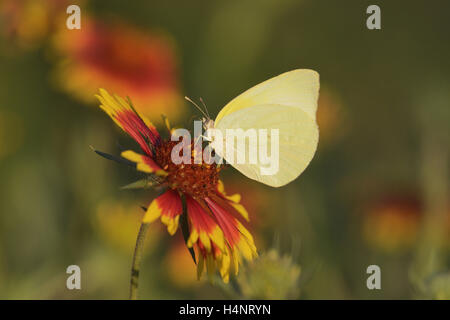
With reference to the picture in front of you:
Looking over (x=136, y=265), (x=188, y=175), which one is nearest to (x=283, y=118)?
(x=188, y=175)

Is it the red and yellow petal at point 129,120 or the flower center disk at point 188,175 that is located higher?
the red and yellow petal at point 129,120

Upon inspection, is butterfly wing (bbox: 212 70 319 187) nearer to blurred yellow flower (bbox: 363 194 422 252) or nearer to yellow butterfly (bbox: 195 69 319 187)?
yellow butterfly (bbox: 195 69 319 187)

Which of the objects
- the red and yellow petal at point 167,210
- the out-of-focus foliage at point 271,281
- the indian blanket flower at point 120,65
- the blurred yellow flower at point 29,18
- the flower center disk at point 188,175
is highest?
the blurred yellow flower at point 29,18

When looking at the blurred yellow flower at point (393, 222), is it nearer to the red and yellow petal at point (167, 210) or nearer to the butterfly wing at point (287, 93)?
the butterfly wing at point (287, 93)

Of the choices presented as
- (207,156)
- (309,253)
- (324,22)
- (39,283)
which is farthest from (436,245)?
(324,22)

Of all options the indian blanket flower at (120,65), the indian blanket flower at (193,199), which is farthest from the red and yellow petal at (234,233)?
the indian blanket flower at (120,65)

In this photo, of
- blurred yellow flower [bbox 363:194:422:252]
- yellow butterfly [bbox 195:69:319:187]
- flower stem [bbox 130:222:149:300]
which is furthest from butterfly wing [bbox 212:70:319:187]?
blurred yellow flower [bbox 363:194:422:252]
